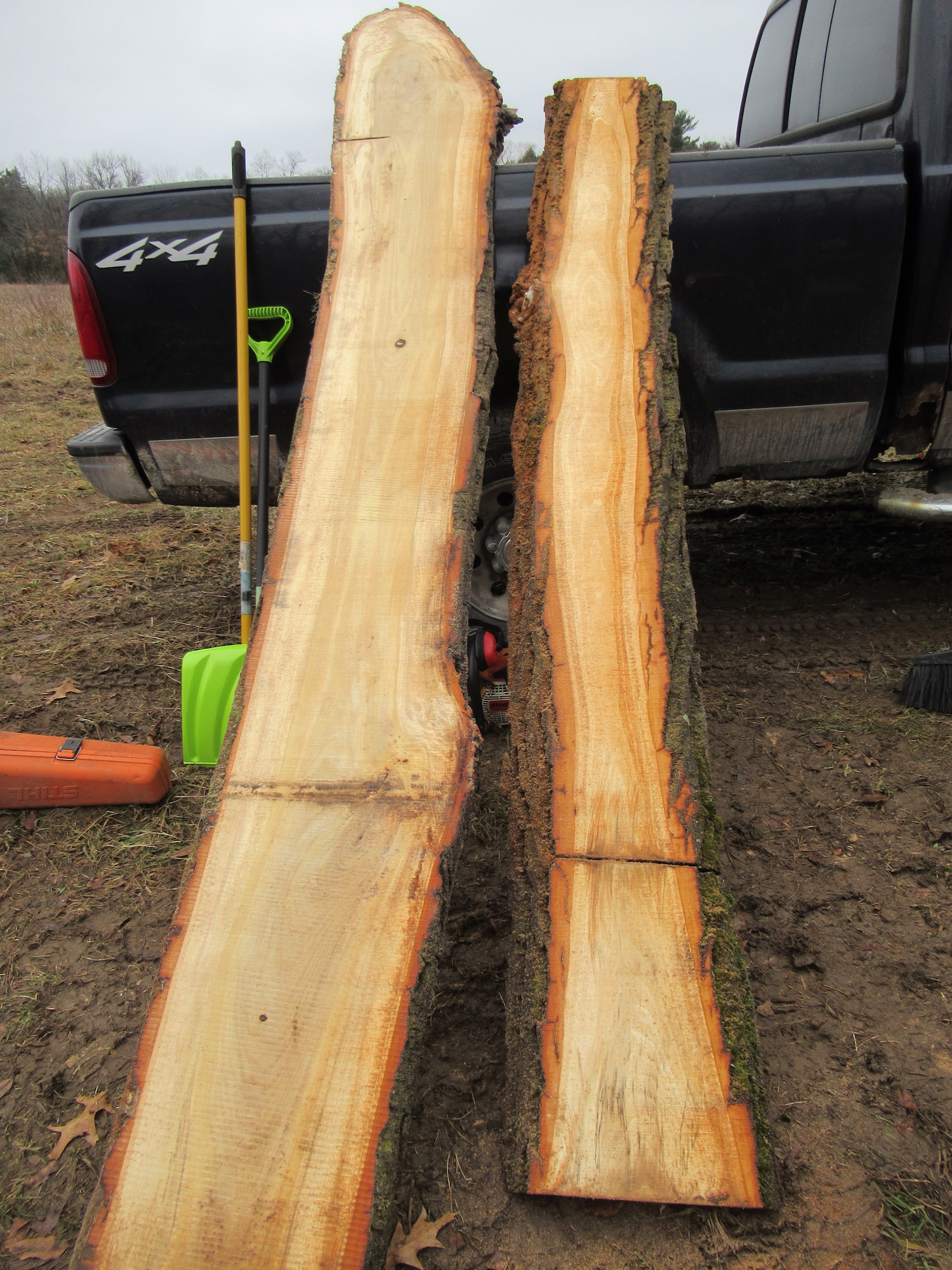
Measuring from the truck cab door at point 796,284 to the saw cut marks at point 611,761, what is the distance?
378 millimetres

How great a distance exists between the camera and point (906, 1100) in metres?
1.53

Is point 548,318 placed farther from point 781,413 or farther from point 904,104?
point 904,104

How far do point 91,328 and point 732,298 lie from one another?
7.00 ft

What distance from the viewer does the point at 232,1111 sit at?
4.16 feet

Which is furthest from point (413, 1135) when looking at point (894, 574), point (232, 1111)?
point (894, 574)

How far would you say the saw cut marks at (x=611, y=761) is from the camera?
53.6 inches

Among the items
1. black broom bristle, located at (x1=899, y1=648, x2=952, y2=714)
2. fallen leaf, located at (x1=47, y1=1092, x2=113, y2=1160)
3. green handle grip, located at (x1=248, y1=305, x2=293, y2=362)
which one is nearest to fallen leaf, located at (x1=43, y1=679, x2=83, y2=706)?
green handle grip, located at (x1=248, y1=305, x2=293, y2=362)

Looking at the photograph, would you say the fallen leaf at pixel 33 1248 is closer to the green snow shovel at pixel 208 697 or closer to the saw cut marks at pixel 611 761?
the saw cut marks at pixel 611 761

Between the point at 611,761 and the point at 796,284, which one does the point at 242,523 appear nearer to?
the point at 611,761

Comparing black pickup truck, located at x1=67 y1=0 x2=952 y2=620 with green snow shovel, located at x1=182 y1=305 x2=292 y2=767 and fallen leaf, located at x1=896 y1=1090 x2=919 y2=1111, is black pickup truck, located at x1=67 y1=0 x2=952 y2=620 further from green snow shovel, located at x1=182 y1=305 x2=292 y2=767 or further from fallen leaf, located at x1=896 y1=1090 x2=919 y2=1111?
fallen leaf, located at x1=896 y1=1090 x2=919 y2=1111

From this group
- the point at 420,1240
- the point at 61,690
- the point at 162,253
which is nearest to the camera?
the point at 420,1240

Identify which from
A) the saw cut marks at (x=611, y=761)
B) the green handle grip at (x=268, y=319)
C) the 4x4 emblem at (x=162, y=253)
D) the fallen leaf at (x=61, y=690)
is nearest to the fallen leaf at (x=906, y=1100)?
the saw cut marks at (x=611, y=761)

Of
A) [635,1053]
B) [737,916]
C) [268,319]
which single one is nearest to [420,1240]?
[635,1053]

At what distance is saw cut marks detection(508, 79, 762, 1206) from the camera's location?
4.47ft
